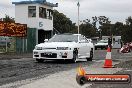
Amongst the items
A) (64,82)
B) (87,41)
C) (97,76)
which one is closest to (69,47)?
(87,41)

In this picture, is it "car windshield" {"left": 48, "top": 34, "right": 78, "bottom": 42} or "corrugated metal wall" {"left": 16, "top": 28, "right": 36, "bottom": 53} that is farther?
"corrugated metal wall" {"left": 16, "top": 28, "right": 36, "bottom": 53}

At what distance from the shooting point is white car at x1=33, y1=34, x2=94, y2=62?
61.2 ft

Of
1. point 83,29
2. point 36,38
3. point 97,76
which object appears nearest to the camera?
point 97,76

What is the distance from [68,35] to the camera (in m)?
20.7

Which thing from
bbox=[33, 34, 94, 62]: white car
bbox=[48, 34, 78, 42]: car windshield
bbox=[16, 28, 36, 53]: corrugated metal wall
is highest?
bbox=[48, 34, 78, 42]: car windshield

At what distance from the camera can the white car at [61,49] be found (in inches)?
734

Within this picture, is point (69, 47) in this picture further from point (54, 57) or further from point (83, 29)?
point (83, 29)

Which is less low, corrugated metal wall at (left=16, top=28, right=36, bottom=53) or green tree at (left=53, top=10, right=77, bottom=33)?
green tree at (left=53, top=10, right=77, bottom=33)

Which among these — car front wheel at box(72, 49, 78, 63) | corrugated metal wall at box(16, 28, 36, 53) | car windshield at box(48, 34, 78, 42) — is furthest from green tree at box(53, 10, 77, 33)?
car front wheel at box(72, 49, 78, 63)

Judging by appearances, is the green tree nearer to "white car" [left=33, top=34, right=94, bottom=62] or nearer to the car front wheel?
"white car" [left=33, top=34, right=94, bottom=62]

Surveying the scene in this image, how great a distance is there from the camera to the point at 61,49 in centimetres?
1873

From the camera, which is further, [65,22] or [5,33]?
[65,22]

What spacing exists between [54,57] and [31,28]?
87.0ft

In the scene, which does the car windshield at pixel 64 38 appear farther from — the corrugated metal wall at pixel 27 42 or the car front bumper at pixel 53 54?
the corrugated metal wall at pixel 27 42
